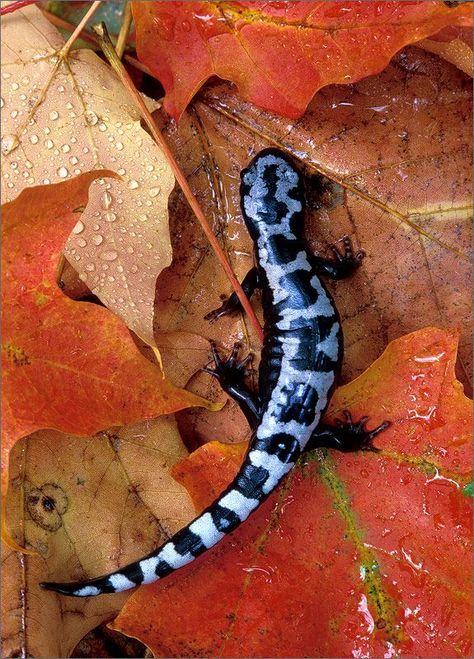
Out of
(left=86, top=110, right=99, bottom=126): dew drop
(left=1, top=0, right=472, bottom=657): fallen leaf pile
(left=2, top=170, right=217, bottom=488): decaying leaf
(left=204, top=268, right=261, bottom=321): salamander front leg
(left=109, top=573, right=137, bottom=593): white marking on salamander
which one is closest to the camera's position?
(left=2, top=170, right=217, bottom=488): decaying leaf

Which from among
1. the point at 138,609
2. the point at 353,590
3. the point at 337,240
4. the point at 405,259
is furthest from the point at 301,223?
the point at 138,609

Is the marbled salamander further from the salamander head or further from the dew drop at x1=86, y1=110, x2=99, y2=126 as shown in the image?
the dew drop at x1=86, y1=110, x2=99, y2=126

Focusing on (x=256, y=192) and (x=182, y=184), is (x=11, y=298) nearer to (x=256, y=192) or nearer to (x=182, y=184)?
(x=182, y=184)

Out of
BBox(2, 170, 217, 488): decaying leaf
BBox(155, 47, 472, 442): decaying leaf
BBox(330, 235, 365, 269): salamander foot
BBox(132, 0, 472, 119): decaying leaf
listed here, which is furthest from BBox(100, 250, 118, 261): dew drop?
BBox(330, 235, 365, 269): salamander foot

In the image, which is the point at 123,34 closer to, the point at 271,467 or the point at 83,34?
the point at 83,34

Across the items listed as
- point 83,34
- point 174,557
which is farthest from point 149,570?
point 83,34

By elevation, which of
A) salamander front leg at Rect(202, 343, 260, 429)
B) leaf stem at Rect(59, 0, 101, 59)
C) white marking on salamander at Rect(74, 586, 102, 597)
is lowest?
white marking on salamander at Rect(74, 586, 102, 597)
